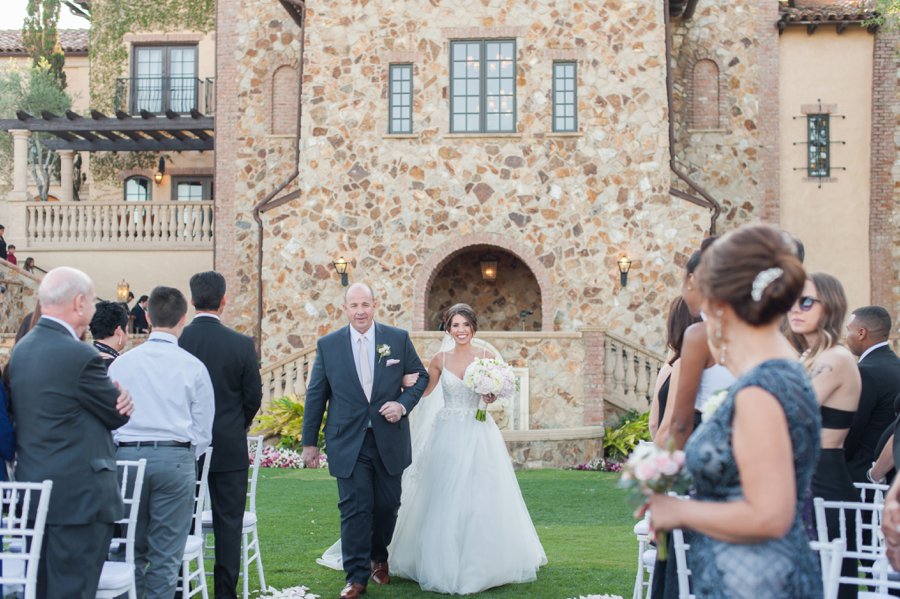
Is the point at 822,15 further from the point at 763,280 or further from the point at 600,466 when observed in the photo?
the point at 763,280

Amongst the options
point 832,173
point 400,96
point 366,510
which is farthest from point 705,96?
point 366,510

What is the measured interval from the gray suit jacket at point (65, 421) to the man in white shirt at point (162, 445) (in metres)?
0.86

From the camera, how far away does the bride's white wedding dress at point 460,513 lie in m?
8.15

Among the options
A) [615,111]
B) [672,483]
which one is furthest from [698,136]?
[672,483]

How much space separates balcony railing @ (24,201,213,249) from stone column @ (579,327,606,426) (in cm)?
1171

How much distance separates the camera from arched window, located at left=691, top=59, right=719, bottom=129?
2250 cm

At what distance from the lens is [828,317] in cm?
590

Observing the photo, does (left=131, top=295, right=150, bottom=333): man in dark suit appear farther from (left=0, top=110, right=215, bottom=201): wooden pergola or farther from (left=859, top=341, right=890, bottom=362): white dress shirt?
(left=859, top=341, right=890, bottom=362): white dress shirt

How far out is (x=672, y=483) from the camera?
3289 mm

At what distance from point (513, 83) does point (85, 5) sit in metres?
15.9

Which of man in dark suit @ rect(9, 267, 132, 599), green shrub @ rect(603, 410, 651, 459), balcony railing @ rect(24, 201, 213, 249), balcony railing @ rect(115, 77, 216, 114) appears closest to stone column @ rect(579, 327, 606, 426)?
green shrub @ rect(603, 410, 651, 459)

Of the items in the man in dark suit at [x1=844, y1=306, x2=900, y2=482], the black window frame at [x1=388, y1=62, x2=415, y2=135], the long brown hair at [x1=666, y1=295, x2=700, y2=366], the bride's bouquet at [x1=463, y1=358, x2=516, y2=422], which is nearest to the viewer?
the long brown hair at [x1=666, y1=295, x2=700, y2=366]

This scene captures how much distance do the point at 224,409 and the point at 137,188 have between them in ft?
74.4

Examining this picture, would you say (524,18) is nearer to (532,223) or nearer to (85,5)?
(532,223)
